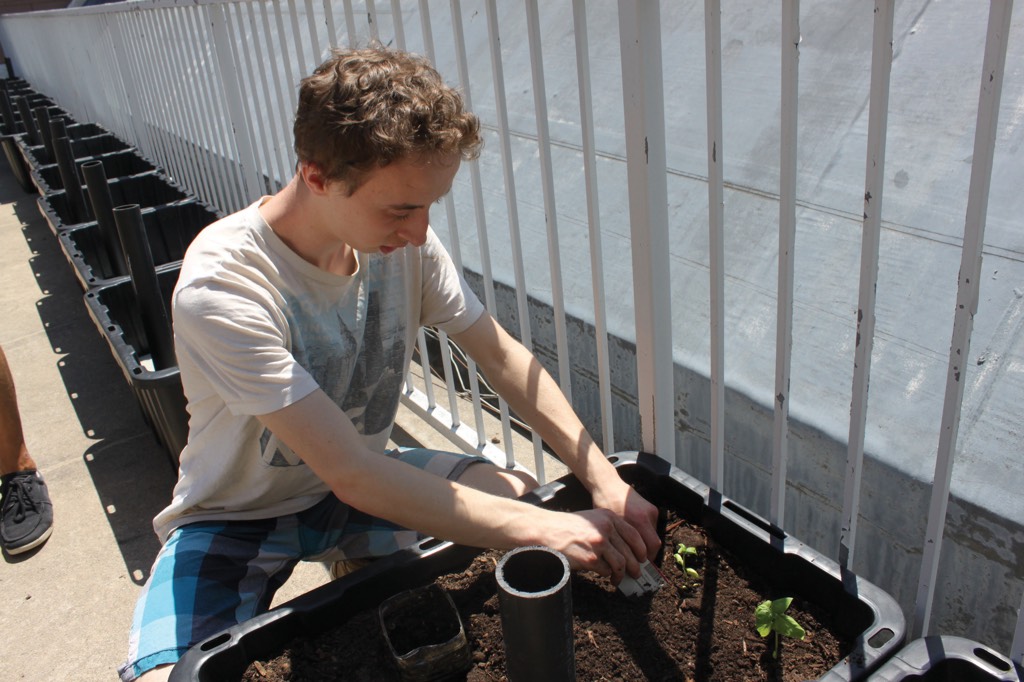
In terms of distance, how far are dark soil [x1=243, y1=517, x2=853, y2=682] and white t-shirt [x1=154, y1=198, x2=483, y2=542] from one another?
38 centimetres

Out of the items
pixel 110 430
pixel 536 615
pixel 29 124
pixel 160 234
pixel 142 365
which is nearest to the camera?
pixel 536 615

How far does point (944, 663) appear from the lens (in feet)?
3.78

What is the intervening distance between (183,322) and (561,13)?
3.36 meters

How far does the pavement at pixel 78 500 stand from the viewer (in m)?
2.32

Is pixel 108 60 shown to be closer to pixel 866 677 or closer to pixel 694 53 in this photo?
pixel 694 53

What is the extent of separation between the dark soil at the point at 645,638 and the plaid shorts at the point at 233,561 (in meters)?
0.21

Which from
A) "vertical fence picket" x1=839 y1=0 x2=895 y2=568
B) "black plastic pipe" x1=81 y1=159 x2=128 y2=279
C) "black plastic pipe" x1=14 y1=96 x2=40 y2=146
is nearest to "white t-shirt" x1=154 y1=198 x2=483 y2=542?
"vertical fence picket" x1=839 y1=0 x2=895 y2=568

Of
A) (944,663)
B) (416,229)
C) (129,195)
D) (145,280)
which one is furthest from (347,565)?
(129,195)

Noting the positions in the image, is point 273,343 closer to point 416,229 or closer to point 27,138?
point 416,229

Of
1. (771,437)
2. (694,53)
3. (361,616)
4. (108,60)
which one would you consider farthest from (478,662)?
(108,60)

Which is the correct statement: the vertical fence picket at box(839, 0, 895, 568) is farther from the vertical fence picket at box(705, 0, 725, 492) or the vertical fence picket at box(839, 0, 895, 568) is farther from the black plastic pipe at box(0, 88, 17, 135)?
the black plastic pipe at box(0, 88, 17, 135)

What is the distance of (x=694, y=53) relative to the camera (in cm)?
341

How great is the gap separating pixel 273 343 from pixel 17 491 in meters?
2.02

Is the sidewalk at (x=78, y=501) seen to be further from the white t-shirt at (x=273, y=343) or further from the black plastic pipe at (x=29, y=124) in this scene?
the black plastic pipe at (x=29, y=124)
